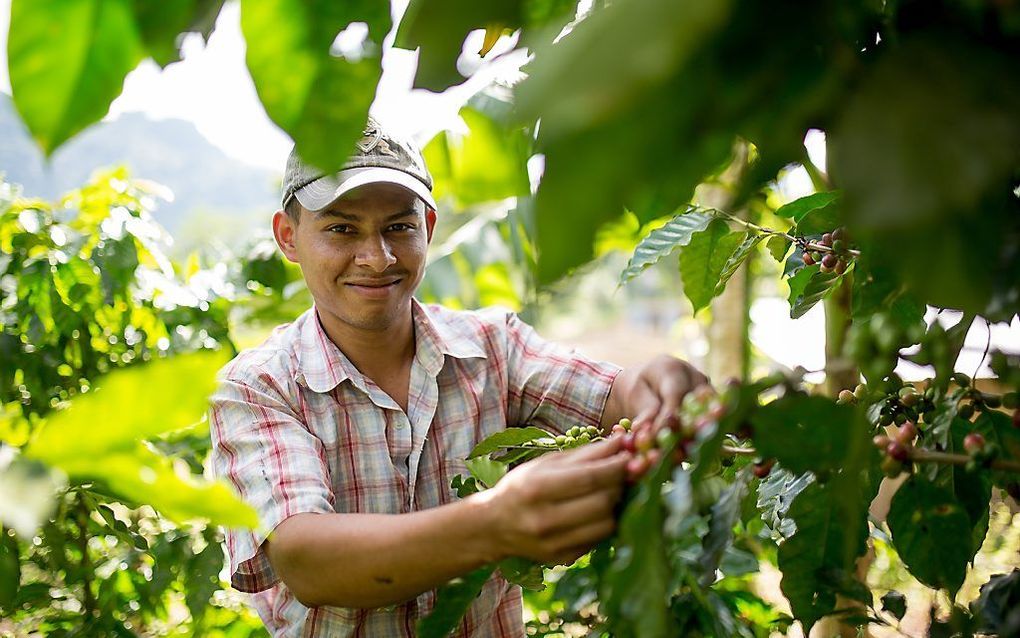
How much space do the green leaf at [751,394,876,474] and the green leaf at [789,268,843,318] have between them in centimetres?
42

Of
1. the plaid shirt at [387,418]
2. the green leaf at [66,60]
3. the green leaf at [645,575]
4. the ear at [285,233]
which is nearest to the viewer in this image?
the green leaf at [66,60]

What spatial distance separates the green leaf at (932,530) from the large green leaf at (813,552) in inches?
1.4

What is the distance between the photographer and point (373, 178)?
159cm

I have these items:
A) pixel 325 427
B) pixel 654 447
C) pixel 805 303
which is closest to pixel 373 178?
pixel 325 427

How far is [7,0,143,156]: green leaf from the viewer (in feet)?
1.35

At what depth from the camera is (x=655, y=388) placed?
46.8 inches

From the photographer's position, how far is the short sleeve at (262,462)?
1.21 meters

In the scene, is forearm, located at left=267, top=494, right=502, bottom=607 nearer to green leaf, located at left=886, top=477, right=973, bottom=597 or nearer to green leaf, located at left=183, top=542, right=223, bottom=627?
green leaf, located at left=886, top=477, right=973, bottom=597

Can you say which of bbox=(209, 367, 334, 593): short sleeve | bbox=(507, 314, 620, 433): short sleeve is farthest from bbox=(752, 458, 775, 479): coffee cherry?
bbox=(507, 314, 620, 433): short sleeve

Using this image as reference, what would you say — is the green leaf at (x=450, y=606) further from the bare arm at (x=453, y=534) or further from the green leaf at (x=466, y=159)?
the green leaf at (x=466, y=159)

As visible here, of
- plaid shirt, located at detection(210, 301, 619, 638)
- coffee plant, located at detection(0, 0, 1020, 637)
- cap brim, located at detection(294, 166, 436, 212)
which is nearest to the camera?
coffee plant, located at detection(0, 0, 1020, 637)

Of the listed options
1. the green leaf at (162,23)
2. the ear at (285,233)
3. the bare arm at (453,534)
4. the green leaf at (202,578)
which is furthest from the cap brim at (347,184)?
the green leaf at (162,23)

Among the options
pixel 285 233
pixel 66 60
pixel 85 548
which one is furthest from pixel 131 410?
pixel 85 548

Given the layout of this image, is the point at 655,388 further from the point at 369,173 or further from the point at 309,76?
the point at 309,76
